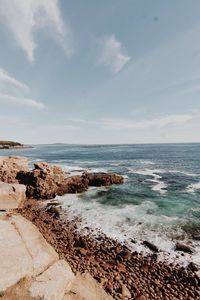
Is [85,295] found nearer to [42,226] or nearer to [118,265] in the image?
[118,265]

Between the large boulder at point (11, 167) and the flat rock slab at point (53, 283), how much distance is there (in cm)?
2387

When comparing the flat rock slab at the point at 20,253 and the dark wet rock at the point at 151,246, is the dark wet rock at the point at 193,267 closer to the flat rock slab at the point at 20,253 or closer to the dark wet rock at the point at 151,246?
the dark wet rock at the point at 151,246

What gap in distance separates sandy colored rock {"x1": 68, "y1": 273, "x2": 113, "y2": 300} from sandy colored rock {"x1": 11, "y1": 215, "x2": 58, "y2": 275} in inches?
74.8

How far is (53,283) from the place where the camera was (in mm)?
10766

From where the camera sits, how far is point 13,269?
1140 cm

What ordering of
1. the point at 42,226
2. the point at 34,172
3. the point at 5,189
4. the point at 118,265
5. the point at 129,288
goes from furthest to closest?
the point at 34,172 < the point at 5,189 < the point at 42,226 < the point at 118,265 < the point at 129,288

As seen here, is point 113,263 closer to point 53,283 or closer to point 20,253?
point 53,283

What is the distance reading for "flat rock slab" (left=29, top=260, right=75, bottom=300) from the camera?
1007 cm

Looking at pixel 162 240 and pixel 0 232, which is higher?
pixel 0 232

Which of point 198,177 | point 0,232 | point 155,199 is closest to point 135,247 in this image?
point 0,232

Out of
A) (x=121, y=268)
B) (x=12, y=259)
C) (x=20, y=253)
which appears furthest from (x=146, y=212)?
(x=12, y=259)

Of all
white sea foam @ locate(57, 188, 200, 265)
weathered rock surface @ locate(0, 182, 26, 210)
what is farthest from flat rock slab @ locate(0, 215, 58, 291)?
white sea foam @ locate(57, 188, 200, 265)

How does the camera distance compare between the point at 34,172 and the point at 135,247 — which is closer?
the point at 135,247

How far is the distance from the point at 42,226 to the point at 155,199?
1562cm
